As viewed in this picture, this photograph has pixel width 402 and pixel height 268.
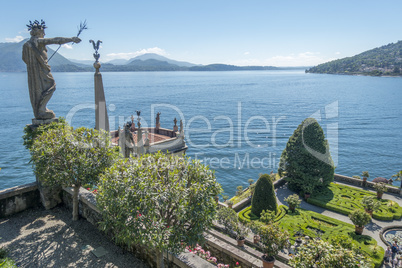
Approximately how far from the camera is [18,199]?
12.8 m

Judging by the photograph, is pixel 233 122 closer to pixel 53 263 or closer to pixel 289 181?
pixel 289 181

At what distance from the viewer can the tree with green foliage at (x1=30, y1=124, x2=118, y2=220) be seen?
35.5ft

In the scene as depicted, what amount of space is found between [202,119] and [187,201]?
6793cm

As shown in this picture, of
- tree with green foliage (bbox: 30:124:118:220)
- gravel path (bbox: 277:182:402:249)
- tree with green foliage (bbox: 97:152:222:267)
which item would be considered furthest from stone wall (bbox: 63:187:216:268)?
gravel path (bbox: 277:182:402:249)

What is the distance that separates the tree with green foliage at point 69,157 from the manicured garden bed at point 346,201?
19864 mm

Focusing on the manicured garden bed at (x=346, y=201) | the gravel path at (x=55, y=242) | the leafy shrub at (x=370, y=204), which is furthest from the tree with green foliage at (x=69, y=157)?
the leafy shrub at (x=370, y=204)

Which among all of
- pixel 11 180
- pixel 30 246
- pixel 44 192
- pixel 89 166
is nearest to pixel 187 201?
pixel 89 166

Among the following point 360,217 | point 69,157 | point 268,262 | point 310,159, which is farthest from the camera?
point 310,159

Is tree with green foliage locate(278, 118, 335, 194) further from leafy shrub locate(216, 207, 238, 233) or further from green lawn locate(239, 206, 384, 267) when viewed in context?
leafy shrub locate(216, 207, 238, 233)

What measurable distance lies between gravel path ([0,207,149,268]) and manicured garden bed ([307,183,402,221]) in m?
19.6

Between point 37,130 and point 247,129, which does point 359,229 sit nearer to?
point 37,130

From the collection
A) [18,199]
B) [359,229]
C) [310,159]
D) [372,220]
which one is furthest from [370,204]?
[18,199]

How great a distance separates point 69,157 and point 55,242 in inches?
127

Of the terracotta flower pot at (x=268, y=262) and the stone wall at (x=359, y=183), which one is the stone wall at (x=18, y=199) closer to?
the terracotta flower pot at (x=268, y=262)
